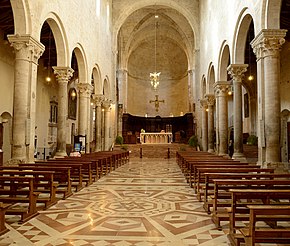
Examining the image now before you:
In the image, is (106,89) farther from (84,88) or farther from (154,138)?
(84,88)

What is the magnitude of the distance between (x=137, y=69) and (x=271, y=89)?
31.4 meters

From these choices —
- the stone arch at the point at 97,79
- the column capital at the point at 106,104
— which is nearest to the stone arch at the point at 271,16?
the stone arch at the point at 97,79

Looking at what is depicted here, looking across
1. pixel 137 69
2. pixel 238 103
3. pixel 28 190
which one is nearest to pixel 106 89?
pixel 137 69

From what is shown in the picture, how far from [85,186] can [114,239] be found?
5.60 meters

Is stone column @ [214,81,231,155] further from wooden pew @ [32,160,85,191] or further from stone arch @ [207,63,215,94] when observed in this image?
wooden pew @ [32,160,85,191]

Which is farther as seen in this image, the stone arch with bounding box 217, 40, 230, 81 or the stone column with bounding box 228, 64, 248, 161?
the stone arch with bounding box 217, 40, 230, 81

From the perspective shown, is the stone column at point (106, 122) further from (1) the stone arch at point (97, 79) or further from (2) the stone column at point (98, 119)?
(1) the stone arch at point (97, 79)

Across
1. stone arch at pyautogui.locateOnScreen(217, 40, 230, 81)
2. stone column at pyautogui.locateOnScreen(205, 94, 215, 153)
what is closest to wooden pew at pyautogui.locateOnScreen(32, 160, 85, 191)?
stone arch at pyautogui.locateOnScreen(217, 40, 230, 81)

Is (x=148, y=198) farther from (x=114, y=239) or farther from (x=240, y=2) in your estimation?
(x=240, y=2)

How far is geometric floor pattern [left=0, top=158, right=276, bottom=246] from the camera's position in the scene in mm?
4719

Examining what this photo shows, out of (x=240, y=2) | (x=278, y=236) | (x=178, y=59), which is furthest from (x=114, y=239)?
(x=178, y=59)

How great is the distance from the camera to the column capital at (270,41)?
10516 millimetres

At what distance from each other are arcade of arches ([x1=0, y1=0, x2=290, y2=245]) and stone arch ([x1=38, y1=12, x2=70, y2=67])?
5cm

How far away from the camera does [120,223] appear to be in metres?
5.72
